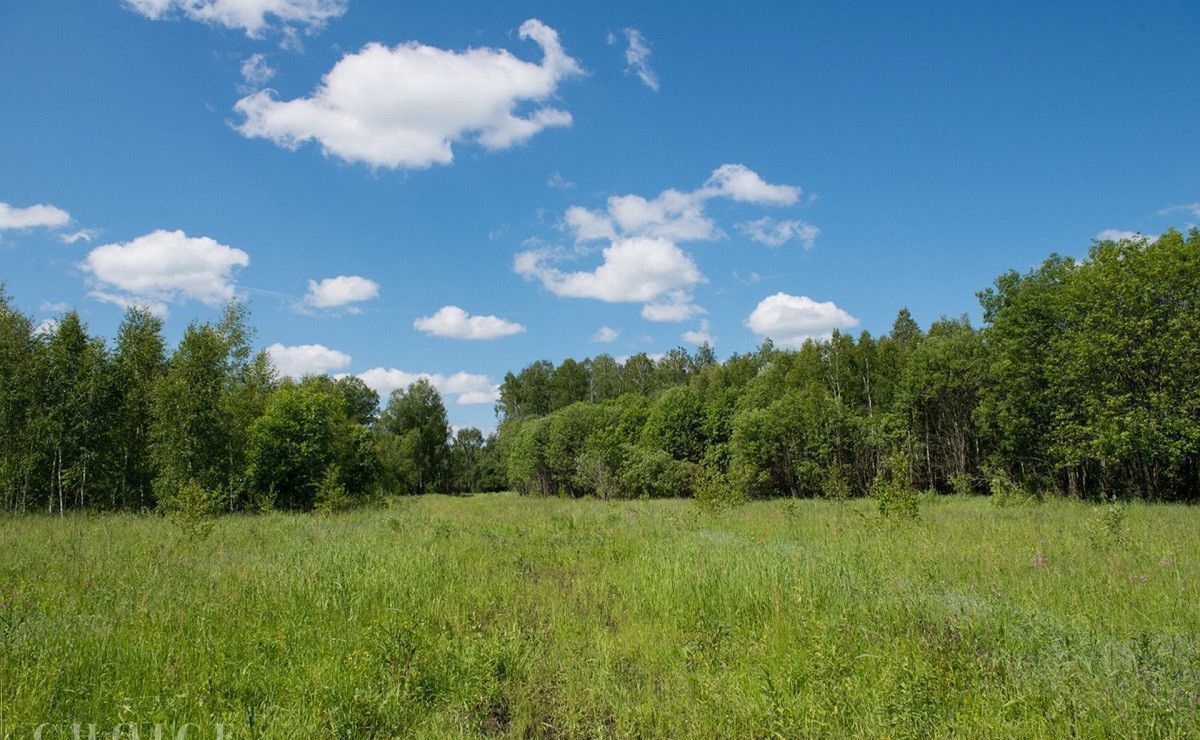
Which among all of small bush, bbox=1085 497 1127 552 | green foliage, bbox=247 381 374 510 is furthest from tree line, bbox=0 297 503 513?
small bush, bbox=1085 497 1127 552

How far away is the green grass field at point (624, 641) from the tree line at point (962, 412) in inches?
240

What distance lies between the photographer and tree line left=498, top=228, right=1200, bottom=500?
2470 centimetres

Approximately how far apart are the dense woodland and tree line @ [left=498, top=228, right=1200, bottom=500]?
0.13 meters

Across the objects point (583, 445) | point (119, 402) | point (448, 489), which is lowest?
point (448, 489)

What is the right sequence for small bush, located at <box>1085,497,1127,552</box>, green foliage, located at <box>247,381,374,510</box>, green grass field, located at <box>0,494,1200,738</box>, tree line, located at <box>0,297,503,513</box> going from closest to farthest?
green grass field, located at <box>0,494,1200,738</box> → small bush, located at <box>1085,497,1127,552</box> → tree line, located at <box>0,297,503,513</box> → green foliage, located at <box>247,381,374,510</box>

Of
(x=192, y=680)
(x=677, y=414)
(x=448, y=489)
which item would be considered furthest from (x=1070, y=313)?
(x=448, y=489)

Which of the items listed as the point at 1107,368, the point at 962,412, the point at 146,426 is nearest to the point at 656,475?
the point at 962,412

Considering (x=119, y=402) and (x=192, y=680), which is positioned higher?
(x=119, y=402)

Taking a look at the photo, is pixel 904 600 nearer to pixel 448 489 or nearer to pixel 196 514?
pixel 196 514

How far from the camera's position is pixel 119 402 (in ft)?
82.4

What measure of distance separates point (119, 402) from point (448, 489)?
57451 millimetres

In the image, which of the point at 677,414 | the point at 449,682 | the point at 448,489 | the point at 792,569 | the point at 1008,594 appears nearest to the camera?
the point at 449,682

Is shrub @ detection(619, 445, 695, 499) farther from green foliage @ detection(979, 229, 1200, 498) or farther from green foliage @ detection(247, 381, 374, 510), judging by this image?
green foliage @ detection(247, 381, 374, 510)

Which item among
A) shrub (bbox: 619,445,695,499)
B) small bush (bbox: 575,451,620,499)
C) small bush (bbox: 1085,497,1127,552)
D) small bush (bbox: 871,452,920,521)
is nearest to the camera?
small bush (bbox: 1085,497,1127,552)
